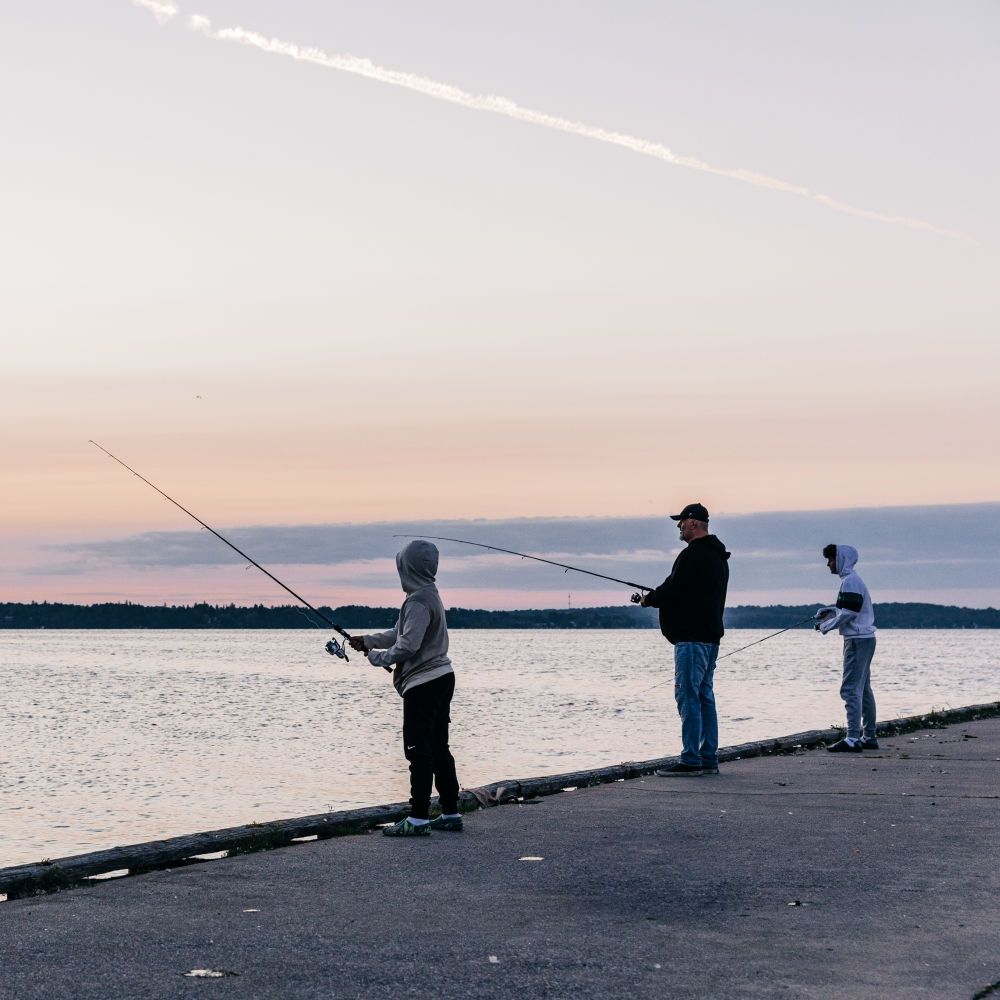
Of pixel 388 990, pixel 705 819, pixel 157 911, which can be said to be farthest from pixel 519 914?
pixel 705 819

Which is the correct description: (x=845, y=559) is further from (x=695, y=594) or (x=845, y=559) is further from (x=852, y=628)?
(x=695, y=594)

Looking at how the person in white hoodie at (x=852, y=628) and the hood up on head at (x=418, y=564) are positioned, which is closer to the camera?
the hood up on head at (x=418, y=564)

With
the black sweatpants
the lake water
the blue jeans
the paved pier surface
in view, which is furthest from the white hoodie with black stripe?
the lake water

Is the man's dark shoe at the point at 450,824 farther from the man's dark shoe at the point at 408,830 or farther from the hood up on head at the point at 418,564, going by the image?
the hood up on head at the point at 418,564

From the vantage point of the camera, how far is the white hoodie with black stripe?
11.2 metres

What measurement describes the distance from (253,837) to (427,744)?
43.8 inches

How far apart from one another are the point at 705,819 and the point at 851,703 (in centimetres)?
438

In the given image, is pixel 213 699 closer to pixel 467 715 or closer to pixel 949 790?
pixel 467 715

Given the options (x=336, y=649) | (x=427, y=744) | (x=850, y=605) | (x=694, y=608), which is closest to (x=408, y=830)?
(x=427, y=744)

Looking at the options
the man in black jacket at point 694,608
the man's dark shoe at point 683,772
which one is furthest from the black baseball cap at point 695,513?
the man's dark shoe at point 683,772

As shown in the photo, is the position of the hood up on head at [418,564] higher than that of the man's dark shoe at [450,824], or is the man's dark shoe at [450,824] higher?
the hood up on head at [418,564]

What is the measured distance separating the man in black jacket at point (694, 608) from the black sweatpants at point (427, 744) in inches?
107

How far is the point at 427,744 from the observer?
23.7 feet

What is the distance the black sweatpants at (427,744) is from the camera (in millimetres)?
7176
